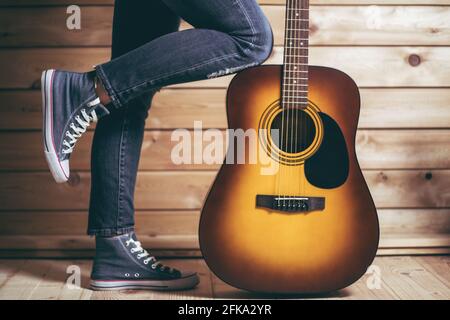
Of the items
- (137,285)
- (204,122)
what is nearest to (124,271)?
(137,285)

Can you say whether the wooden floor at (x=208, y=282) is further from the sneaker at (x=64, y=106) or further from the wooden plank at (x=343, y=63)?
the wooden plank at (x=343, y=63)

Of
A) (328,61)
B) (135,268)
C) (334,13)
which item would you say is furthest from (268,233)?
(334,13)

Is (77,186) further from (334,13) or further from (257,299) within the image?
(334,13)

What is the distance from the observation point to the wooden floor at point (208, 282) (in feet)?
4.55

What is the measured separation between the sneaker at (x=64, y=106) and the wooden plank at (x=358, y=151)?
51 cm

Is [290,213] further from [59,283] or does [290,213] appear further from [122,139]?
[59,283]

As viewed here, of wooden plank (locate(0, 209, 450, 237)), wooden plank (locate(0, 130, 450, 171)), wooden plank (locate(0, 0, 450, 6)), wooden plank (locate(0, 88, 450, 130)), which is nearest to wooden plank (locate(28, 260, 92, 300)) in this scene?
wooden plank (locate(0, 209, 450, 237))

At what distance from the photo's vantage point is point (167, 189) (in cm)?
175

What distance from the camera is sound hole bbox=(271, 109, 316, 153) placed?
53.1 inches

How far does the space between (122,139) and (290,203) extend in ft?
1.38

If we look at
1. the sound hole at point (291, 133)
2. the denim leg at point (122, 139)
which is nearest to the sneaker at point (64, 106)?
the denim leg at point (122, 139)

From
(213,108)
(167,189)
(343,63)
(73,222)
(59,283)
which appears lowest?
(59,283)

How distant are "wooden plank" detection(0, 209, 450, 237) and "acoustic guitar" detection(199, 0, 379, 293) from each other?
43 centimetres

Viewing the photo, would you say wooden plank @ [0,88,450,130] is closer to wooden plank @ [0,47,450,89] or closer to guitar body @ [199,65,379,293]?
wooden plank @ [0,47,450,89]
